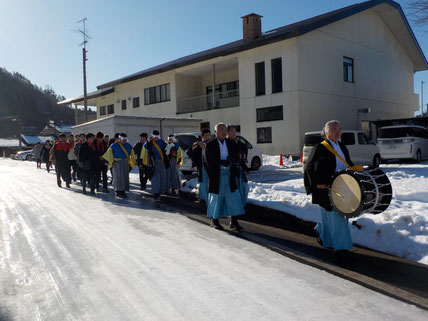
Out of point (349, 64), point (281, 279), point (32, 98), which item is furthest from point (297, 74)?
point (32, 98)

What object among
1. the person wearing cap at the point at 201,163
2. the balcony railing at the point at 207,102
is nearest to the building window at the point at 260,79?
the balcony railing at the point at 207,102

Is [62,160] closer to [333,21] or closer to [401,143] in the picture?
[401,143]

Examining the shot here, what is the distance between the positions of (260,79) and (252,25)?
4042mm

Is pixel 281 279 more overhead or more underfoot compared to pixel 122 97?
more underfoot

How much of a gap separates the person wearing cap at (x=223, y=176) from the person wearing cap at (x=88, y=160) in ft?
20.9

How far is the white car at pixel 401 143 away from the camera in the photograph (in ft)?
55.7

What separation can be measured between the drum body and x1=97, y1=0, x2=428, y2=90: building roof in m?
17.2

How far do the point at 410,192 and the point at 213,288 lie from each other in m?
6.17

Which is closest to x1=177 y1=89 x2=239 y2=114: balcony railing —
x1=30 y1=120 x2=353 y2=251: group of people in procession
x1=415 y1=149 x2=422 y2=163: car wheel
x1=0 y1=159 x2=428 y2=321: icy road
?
x1=415 y1=149 x2=422 y2=163: car wheel

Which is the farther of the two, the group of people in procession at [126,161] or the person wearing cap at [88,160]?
the person wearing cap at [88,160]

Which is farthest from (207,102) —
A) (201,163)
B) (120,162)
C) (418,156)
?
(201,163)

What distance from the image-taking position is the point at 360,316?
3.14m

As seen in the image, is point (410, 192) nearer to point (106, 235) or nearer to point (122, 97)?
point (106, 235)

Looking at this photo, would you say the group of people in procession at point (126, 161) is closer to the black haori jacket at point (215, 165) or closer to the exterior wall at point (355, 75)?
the black haori jacket at point (215, 165)
